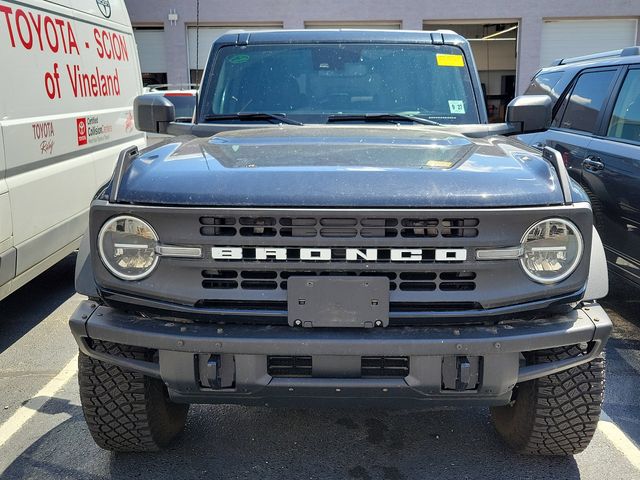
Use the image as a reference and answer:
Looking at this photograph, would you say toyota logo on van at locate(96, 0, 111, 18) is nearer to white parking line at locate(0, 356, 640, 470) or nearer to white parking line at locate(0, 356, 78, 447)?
white parking line at locate(0, 356, 78, 447)

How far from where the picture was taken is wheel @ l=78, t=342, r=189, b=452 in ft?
8.82

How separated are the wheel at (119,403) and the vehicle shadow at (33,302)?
2.02m

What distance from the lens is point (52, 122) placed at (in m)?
4.57

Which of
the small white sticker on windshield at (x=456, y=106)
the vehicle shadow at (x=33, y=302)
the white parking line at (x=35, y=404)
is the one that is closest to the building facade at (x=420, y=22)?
the vehicle shadow at (x=33, y=302)

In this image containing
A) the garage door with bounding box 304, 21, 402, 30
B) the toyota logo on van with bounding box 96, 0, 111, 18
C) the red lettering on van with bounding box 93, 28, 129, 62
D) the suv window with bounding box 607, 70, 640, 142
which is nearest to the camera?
the suv window with bounding box 607, 70, 640, 142

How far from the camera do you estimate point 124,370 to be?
105 inches

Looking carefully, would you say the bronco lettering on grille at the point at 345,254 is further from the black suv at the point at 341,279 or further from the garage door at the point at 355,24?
the garage door at the point at 355,24

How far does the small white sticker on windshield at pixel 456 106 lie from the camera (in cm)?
374

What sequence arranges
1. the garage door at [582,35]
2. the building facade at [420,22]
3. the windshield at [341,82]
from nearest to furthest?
the windshield at [341,82], the building facade at [420,22], the garage door at [582,35]

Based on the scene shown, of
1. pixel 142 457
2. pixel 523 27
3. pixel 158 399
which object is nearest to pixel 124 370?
pixel 158 399

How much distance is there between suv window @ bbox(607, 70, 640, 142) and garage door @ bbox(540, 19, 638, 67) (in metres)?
12.1

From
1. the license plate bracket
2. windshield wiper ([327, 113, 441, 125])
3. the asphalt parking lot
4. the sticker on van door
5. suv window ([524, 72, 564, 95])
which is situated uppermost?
suv window ([524, 72, 564, 95])

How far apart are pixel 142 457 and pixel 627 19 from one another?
651 inches

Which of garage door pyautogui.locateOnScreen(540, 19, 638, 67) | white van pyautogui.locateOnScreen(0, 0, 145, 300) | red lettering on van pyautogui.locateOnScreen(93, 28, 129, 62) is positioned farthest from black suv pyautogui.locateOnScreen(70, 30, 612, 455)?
garage door pyautogui.locateOnScreen(540, 19, 638, 67)
